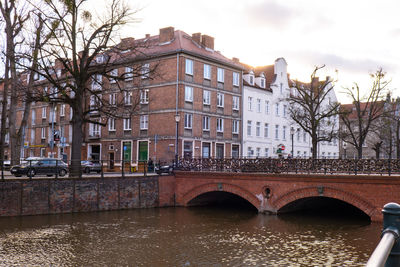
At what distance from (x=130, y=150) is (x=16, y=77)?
17.7m

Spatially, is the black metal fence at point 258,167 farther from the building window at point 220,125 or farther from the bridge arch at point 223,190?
the building window at point 220,125

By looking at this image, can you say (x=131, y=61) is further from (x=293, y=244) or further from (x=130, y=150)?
(x=130, y=150)

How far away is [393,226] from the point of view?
281cm

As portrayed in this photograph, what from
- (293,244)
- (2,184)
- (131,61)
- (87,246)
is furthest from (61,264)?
(131,61)

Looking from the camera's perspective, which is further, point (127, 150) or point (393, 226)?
point (127, 150)

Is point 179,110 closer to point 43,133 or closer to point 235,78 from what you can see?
point 235,78

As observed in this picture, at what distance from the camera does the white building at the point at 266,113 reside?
50938 mm

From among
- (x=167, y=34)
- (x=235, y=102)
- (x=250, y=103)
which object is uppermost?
(x=167, y=34)

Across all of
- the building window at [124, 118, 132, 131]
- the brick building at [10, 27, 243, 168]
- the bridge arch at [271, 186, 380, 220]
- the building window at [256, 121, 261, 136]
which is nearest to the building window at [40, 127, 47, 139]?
the brick building at [10, 27, 243, 168]

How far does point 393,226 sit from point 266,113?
171ft

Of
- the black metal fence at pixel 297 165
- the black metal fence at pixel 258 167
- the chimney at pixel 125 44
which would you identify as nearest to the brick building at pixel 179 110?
the black metal fence at pixel 258 167

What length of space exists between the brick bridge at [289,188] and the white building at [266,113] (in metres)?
20.4

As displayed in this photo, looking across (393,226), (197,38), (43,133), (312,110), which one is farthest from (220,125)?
(393,226)

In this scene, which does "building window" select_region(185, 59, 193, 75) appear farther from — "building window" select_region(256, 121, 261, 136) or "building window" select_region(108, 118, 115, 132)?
"building window" select_region(256, 121, 261, 136)
